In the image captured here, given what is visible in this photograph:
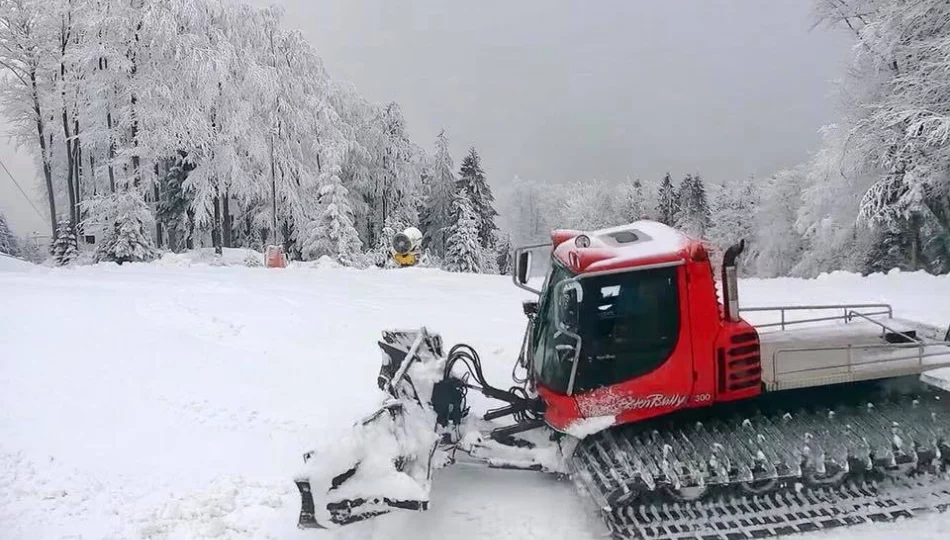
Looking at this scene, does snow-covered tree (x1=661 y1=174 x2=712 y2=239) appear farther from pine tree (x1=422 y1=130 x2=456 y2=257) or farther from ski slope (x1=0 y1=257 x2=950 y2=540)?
ski slope (x1=0 y1=257 x2=950 y2=540)

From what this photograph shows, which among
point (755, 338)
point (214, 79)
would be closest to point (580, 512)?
point (755, 338)

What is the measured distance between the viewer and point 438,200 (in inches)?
1954

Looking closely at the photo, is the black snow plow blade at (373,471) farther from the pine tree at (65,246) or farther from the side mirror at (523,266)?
the pine tree at (65,246)

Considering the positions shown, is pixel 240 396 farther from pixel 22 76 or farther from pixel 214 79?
pixel 22 76

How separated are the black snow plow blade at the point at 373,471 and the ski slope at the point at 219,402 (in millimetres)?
328

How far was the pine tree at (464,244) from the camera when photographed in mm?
41875

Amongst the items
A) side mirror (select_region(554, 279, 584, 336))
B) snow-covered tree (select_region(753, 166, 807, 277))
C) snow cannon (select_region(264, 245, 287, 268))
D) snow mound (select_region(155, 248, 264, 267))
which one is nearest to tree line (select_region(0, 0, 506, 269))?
snow mound (select_region(155, 248, 264, 267))

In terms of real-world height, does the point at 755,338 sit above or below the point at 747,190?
below

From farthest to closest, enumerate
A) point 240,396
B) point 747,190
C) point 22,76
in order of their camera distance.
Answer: point 747,190
point 22,76
point 240,396

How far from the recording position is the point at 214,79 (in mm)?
27281

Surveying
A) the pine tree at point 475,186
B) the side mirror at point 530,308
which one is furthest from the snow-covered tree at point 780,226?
the side mirror at point 530,308

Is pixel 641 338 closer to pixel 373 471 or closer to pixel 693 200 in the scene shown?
pixel 373 471

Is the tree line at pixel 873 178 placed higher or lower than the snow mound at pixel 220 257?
higher

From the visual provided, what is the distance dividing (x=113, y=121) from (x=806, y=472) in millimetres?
30525
